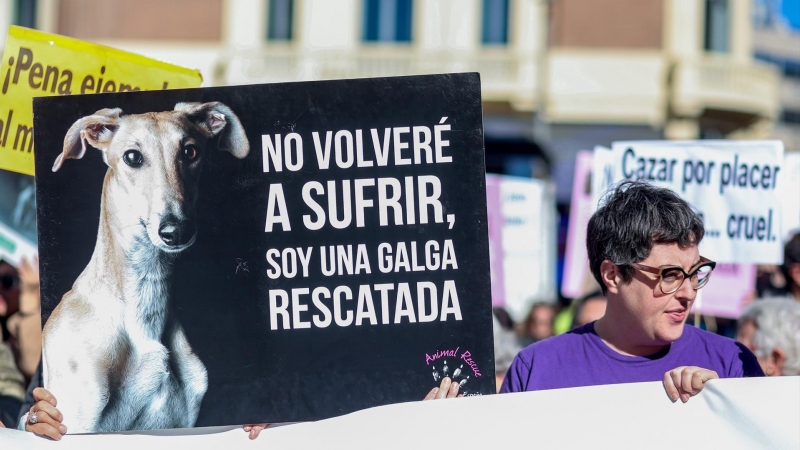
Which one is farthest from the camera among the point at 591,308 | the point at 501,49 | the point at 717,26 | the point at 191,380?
the point at 717,26

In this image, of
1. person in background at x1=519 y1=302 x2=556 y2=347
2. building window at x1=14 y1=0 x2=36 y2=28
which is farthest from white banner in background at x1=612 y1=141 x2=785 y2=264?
building window at x1=14 y1=0 x2=36 y2=28

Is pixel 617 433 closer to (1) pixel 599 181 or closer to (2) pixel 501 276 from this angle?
(1) pixel 599 181

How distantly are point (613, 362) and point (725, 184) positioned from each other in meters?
3.05

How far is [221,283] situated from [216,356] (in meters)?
0.17

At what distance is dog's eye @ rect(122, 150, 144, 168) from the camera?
255cm

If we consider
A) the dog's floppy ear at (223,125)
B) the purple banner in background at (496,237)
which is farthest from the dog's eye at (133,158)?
the purple banner in background at (496,237)

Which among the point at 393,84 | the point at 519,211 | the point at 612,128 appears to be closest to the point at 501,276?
the point at 519,211

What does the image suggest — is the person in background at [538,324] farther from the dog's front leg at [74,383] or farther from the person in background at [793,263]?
the dog's front leg at [74,383]

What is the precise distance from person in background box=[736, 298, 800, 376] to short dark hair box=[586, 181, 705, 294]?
1.40m

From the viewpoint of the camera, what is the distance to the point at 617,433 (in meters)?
2.36

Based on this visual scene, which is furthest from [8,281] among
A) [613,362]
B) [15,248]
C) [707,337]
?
[707,337]

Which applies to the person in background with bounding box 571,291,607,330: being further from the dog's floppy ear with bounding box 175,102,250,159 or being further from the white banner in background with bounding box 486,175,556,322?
the dog's floppy ear with bounding box 175,102,250,159

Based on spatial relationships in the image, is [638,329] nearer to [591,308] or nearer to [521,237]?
[591,308]

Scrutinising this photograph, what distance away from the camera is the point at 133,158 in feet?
8.38
